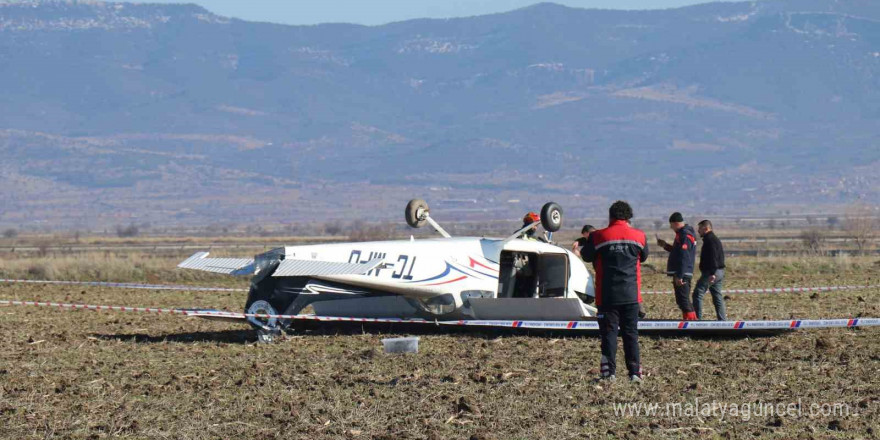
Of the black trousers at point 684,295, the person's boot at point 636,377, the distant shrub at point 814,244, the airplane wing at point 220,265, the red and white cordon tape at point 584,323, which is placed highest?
the airplane wing at point 220,265

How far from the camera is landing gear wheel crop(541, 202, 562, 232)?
19422 mm

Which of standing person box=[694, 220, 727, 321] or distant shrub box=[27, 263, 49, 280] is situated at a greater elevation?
standing person box=[694, 220, 727, 321]

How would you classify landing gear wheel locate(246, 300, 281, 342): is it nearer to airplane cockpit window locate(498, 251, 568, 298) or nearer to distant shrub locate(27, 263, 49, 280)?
airplane cockpit window locate(498, 251, 568, 298)

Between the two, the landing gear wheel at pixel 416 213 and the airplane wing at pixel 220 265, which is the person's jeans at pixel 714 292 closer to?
the landing gear wheel at pixel 416 213

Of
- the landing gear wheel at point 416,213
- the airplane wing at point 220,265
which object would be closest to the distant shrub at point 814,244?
the landing gear wheel at point 416,213

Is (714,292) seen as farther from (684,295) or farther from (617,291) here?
(617,291)

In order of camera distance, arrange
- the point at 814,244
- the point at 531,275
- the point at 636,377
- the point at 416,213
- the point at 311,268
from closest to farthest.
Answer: the point at 636,377
the point at 311,268
the point at 416,213
the point at 531,275
the point at 814,244

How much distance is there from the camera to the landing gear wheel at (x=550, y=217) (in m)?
19.4

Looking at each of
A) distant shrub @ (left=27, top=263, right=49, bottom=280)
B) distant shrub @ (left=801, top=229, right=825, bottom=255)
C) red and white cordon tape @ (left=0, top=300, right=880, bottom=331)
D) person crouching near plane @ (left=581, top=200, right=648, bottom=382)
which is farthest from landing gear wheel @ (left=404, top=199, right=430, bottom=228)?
distant shrub @ (left=801, top=229, right=825, bottom=255)

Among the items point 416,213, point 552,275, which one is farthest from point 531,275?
point 416,213

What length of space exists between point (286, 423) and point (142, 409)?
1.63 meters

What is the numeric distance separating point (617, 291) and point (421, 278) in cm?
513

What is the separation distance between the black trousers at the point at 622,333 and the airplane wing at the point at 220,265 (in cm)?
586

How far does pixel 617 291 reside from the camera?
1411cm
